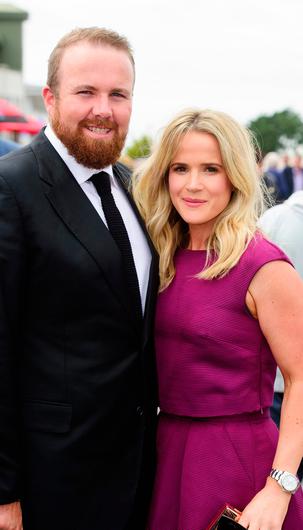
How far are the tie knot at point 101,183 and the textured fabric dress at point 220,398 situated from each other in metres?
0.51

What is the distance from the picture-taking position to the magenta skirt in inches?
106

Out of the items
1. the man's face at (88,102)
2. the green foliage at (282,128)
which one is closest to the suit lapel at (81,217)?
the man's face at (88,102)

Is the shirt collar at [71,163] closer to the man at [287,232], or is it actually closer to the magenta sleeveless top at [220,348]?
the magenta sleeveless top at [220,348]

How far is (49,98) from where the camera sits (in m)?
2.87

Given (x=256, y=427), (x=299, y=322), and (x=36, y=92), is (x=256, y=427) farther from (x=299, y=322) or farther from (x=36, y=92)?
(x=36, y=92)

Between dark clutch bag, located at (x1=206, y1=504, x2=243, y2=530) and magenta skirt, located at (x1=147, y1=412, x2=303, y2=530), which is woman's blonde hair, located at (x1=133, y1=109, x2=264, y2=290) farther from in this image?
dark clutch bag, located at (x1=206, y1=504, x2=243, y2=530)

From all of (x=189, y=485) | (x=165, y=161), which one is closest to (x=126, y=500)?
(x=189, y=485)

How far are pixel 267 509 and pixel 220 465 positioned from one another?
233mm

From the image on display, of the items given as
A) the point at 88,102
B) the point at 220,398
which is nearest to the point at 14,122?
the point at 88,102

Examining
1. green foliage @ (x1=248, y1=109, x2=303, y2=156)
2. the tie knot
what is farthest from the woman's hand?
green foliage @ (x1=248, y1=109, x2=303, y2=156)

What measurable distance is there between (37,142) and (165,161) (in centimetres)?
54

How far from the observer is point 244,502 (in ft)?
8.82

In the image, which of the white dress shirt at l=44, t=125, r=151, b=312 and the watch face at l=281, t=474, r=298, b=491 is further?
Answer: the white dress shirt at l=44, t=125, r=151, b=312

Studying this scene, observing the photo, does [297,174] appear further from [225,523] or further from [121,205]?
[225,523]
